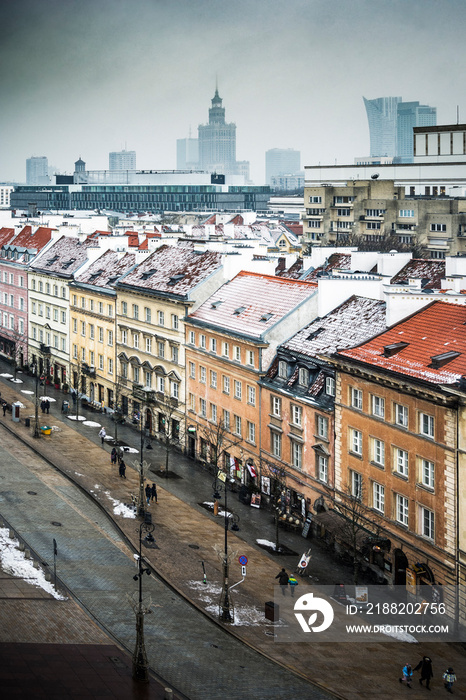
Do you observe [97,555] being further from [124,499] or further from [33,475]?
[33,475]

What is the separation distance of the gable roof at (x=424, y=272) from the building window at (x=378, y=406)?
32887 mm

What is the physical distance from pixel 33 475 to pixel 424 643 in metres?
33.4

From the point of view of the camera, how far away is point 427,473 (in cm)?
5331

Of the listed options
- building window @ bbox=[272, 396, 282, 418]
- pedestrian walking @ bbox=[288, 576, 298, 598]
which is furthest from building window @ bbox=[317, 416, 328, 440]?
pedestrian walking @ bbox=[288, 576, 298, 598]

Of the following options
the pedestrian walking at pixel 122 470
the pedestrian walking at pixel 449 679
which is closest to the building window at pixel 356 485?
the pedestrian walking at pixel 449 679

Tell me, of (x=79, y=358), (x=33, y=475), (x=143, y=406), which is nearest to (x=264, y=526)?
(x=33, y=475)

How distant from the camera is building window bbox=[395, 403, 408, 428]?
5475 centimetres

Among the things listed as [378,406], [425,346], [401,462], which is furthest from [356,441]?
[425,346]

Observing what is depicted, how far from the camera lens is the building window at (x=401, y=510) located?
181ft

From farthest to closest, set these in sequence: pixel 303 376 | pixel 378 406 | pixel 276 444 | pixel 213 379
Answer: pixel 213 379 → pixel 276 444 → pixel 303 376 → pixel 378 406

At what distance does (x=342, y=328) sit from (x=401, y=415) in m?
15.1

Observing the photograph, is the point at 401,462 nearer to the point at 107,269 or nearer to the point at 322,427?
the point at 322,427

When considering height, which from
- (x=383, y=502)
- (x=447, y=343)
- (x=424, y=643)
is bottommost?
(x=424, y=643)

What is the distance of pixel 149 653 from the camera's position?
4528 cm
